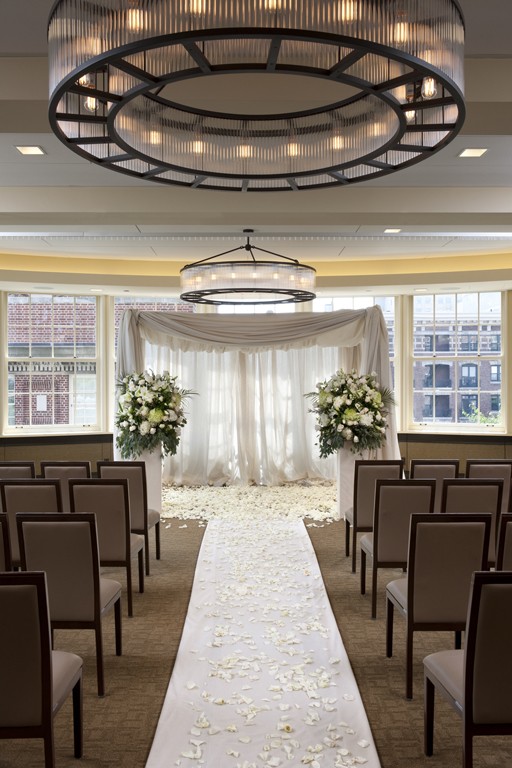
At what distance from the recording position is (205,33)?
1738 millimetres

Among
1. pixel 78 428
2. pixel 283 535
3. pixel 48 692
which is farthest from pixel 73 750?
pixel 78 428

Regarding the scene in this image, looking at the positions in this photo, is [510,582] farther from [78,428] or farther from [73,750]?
[78,428]

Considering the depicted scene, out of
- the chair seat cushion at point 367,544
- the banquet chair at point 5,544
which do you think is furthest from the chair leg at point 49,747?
the chair seat cushion at point 367,544

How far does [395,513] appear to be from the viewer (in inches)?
191

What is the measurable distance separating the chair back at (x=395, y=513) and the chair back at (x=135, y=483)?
195cm

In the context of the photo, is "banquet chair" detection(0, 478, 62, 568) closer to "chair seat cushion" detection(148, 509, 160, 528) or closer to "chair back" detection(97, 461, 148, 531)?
"chair back" detection(97, 461, 148, 531)

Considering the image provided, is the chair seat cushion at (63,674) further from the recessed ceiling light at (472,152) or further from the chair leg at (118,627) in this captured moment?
the recessed ceiling light at (472,152)

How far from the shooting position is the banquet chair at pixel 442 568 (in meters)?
3.62

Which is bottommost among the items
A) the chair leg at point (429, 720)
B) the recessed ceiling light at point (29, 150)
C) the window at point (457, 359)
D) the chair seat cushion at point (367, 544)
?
the chair leg at point (429, 720)

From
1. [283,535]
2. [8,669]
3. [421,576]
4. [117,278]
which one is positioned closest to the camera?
[8,669]

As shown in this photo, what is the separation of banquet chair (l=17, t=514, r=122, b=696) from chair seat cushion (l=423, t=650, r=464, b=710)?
5.56 feet

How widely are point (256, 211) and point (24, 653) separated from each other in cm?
460

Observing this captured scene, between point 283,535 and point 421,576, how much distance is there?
392 cm

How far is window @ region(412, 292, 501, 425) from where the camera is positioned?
37.7 feet
